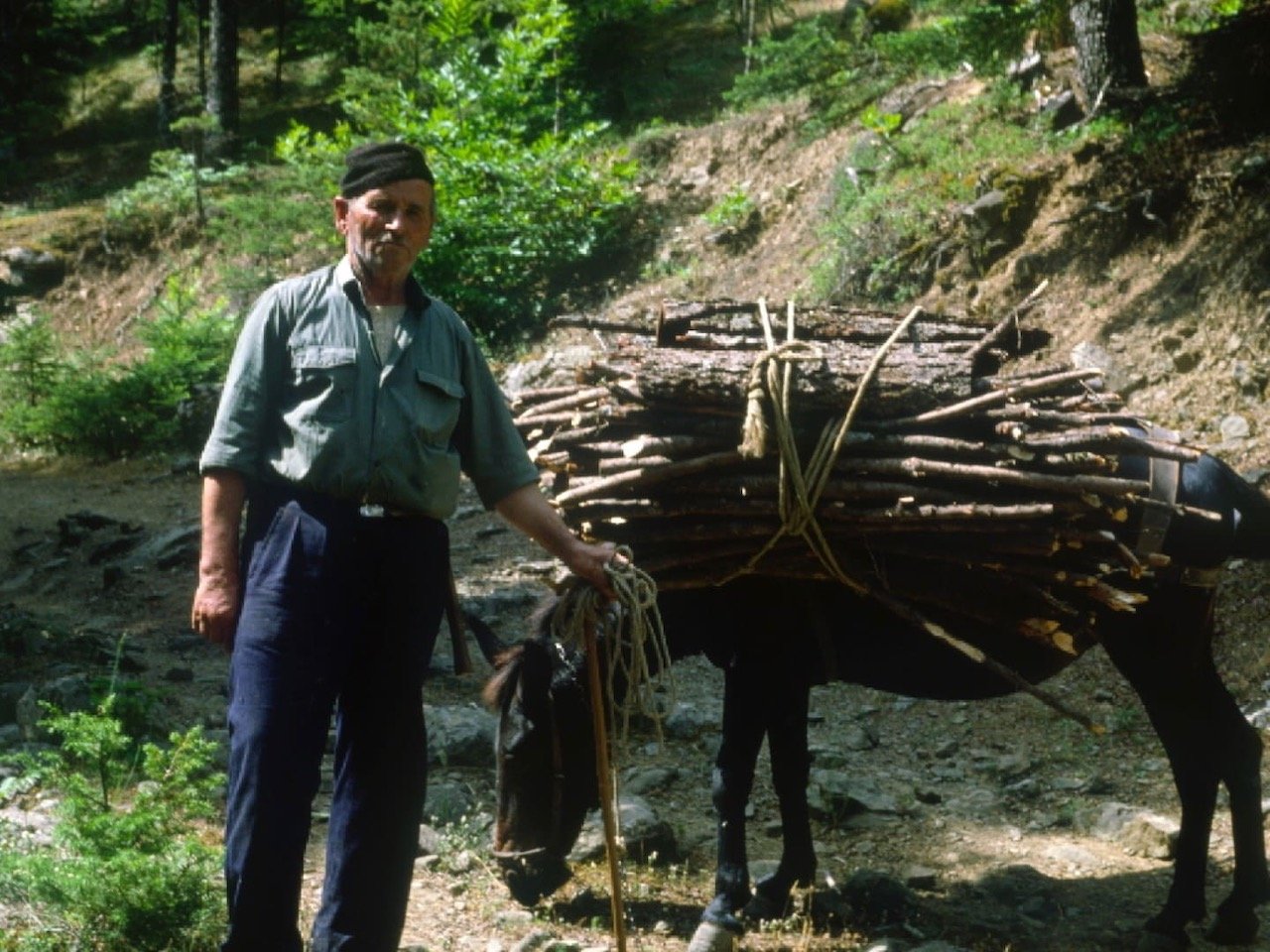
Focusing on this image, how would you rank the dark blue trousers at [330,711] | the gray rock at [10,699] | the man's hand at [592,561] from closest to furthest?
the dark blue trousers at [330,711] < the man's hand at [592,561] < the gray rock at [10,699]

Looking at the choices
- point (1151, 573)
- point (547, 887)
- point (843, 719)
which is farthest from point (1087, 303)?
point (547, 887)

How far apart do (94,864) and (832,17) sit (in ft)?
63.1

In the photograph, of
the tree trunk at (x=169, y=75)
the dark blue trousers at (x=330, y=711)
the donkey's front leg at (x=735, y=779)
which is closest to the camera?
the dark blue trousers at (x=330, y=711)

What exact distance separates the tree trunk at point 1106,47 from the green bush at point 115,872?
9087 mm

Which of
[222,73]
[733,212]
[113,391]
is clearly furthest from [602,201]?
[222,73]

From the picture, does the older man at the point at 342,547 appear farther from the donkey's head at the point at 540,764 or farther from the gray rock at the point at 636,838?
the gray rock at the point at 636,838

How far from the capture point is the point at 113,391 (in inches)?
546

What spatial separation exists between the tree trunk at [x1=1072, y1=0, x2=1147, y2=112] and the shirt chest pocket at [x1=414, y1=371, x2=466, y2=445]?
868 centimetres

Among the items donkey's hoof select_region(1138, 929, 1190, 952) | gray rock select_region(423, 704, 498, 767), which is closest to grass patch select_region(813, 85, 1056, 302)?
gray rock select_region(423, 704, 498, 767)

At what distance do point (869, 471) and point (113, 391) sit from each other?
11487 mm

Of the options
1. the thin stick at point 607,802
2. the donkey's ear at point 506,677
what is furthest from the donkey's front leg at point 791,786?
the thin stick at point 607,802

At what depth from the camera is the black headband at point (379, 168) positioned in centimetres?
339

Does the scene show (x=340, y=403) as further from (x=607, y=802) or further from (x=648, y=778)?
(x=648, y=778)

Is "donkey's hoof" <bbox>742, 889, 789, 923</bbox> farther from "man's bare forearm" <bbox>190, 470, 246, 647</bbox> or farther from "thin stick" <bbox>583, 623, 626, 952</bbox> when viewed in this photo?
"man's bare forearm" <bbox>190, 470, 246, 647</bbox>
